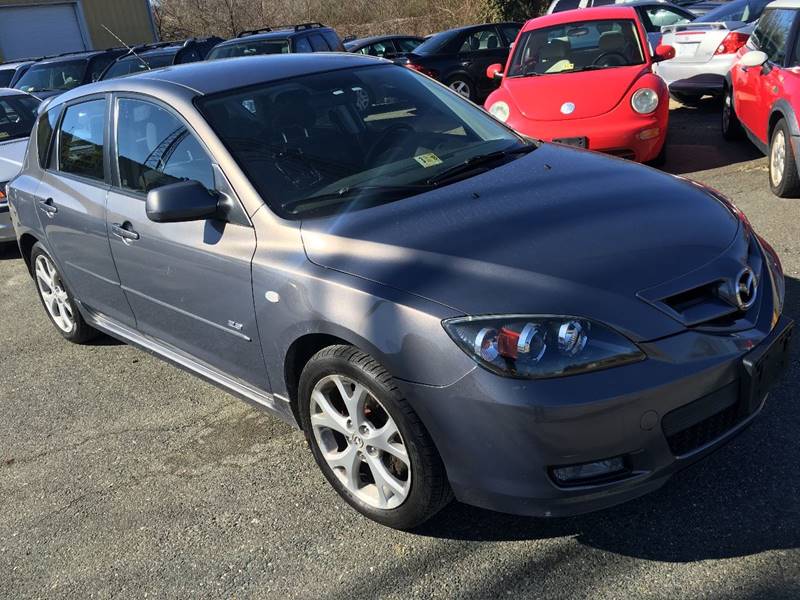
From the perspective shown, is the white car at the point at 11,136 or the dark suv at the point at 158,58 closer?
the white car at the point at 11,136

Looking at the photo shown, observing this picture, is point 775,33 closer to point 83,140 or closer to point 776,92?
point 776,92

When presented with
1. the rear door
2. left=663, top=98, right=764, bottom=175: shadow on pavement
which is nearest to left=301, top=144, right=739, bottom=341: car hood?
the rear door

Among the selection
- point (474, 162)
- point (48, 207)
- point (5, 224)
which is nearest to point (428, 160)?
point (474, 162)

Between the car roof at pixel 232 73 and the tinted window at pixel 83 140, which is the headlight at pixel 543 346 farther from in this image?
the tinted window at pixel 83 140

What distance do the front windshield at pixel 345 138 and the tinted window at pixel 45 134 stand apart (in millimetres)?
1825

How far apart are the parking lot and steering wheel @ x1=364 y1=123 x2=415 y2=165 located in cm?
136

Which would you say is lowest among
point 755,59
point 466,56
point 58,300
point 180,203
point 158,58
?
point 466,56

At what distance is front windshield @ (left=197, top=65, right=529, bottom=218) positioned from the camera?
3.28 meters

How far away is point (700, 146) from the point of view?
852 centimetres

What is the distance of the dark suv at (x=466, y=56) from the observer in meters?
13.9

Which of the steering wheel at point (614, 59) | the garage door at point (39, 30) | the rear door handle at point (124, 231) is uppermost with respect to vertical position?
the rear door handle at point (124, 231)

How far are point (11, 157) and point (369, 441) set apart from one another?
640 centimetres

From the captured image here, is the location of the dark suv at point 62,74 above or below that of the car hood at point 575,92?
below

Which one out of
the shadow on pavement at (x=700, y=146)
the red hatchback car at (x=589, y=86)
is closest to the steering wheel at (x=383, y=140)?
the red hatchback car at (x=589, y=86)
